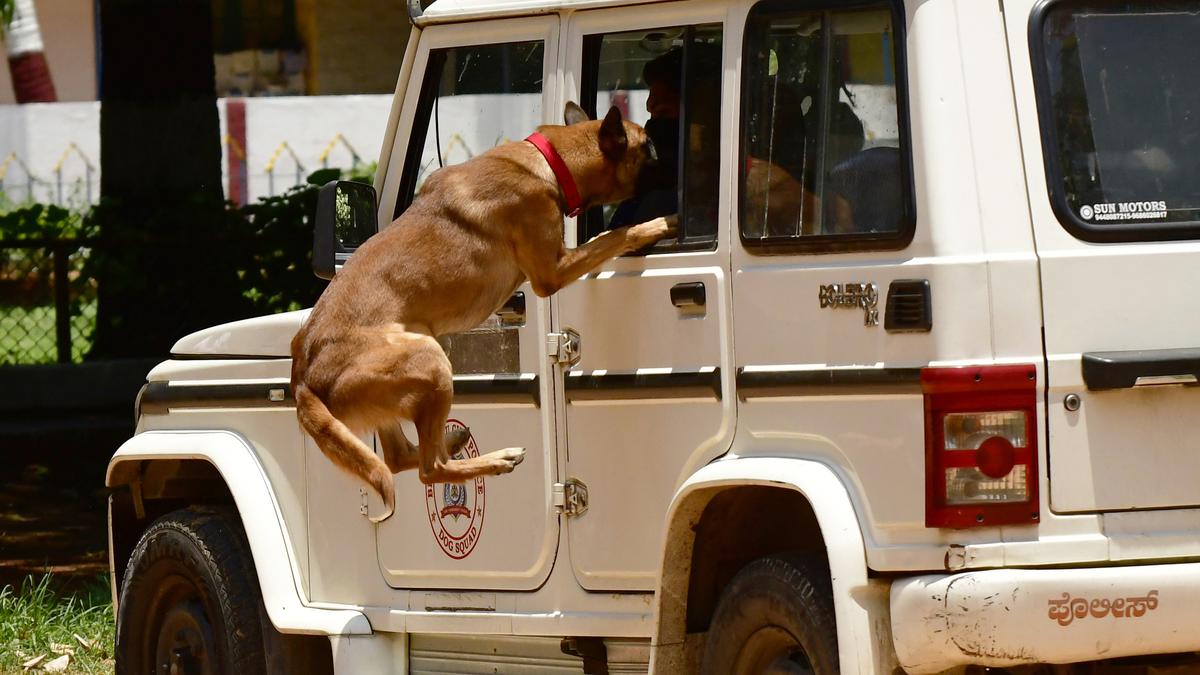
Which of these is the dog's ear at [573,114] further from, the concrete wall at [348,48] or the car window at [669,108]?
the concrete wall at [348,48]

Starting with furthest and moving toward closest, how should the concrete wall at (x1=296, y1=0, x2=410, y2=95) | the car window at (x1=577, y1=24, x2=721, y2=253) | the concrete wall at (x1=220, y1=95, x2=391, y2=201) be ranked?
the concrete wall at (x1=296, y1=0, x2=410, y2=95), the concrete wall at (x1=220, y1=95, x2=391, y2=201), the car window at (x1=577, y1=24, x2=721, y2=253)

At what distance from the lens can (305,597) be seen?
598 centimetres

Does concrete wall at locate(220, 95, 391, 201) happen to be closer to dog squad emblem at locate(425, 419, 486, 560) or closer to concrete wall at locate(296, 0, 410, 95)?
concrete wall at locate(296, 0, 410, 95)

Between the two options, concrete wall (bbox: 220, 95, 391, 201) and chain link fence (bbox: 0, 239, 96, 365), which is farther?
concrete wall (bbox: 220, 95, 391, 201)

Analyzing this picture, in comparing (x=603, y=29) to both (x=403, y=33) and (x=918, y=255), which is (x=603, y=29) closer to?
(x=918, y=255)

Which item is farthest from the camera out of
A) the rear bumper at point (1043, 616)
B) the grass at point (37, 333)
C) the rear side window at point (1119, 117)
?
the grass at point (37, 333)

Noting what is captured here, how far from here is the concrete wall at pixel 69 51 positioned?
2578 centimetres

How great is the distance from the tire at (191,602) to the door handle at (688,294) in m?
2.14

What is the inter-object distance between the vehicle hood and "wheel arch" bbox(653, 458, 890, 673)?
5.40 ft

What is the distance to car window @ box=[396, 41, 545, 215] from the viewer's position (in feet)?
17.6

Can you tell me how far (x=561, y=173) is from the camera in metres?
5.18

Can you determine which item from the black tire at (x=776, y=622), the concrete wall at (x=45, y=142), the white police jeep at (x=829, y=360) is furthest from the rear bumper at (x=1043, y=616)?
the concrete wall at (x=45, y=142)

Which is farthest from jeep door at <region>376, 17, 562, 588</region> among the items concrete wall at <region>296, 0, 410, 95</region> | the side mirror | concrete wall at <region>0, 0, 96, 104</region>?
concrete wall at <region>0, 0, 96, 104</region>

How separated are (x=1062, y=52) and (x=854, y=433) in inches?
38.9
